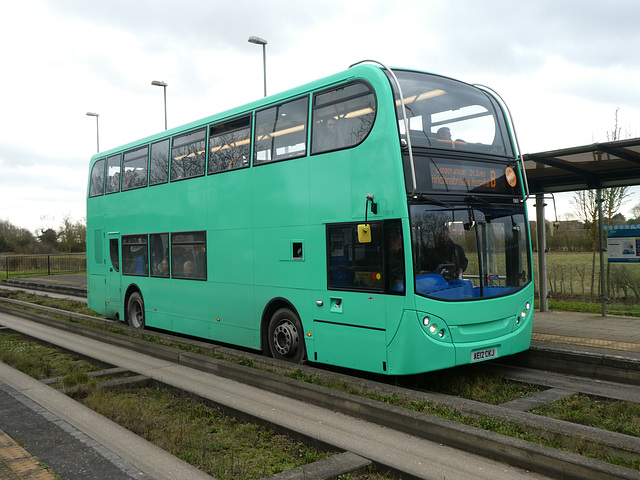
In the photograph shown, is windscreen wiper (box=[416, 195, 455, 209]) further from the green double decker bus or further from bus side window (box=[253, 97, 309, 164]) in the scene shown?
bus side window (box=[253, 97, 309, 164])

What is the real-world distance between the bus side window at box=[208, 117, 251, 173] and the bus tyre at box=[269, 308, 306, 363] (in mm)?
2541

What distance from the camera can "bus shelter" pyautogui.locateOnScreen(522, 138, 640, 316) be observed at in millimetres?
9844

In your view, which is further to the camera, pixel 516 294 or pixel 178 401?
pixel 516 294

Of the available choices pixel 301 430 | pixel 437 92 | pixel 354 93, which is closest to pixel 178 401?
pixel 301 430

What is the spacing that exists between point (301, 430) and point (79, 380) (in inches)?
148

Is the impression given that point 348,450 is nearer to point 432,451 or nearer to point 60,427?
point 432,451

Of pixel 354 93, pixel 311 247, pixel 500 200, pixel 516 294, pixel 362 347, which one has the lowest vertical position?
pixel 362 347

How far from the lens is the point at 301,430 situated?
19.9ft

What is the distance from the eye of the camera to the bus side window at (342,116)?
7.55 m

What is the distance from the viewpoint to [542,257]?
12805mm

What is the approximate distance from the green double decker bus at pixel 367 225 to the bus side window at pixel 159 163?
134 centimetres

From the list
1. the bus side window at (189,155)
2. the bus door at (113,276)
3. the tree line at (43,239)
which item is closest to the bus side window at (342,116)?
the bus side window at (189,155)

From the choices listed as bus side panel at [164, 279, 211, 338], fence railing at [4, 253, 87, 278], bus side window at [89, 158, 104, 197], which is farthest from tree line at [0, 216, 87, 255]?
bus side panel at [164, 279, 211, 338]

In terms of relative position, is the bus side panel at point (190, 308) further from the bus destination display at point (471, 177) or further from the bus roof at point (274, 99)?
the bus destination display at point (471, 177)
